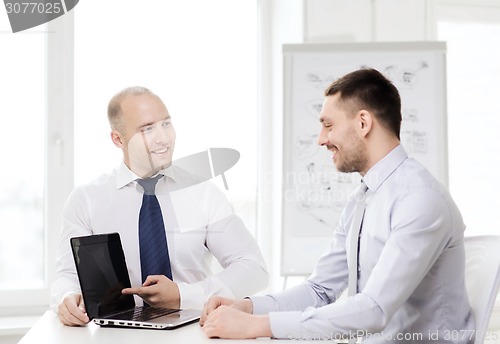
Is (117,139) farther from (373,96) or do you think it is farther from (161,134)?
(373,96)

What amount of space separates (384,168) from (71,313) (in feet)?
2.96

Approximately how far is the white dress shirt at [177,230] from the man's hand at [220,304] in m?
0.31

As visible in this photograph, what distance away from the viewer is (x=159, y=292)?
1.90 meters

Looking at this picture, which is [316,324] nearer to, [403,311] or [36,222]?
[403,311]

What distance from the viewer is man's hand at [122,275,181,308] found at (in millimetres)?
1881

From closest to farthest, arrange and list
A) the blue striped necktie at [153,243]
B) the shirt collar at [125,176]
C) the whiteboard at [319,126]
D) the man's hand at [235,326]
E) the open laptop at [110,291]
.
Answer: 1. the man's hand at [235,326]
2. the open laptop at [110,291]
3. the blue striped necktie at [153,243]
4. the shirt collar at [125,176]
5. the whiteboard at [319,126]

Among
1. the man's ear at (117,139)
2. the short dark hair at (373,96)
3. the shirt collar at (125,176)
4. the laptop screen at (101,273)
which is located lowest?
the laptop screen at (101,273)

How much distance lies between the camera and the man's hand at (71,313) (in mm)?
1721

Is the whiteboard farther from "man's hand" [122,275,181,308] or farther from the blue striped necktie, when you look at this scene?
"man's hand" [122,275,181,308]

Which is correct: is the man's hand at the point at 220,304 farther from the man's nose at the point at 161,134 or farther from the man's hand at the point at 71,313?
the man's nose at the point at 161,134

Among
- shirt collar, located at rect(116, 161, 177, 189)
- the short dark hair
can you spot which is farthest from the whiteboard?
the short dark hair

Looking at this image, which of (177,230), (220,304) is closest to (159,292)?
(220,304)

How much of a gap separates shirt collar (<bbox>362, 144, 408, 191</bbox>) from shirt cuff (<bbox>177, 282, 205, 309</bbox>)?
0.60 meters

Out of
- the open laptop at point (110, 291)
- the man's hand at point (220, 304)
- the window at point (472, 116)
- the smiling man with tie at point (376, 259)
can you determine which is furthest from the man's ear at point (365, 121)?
the window at point (472, 116)
